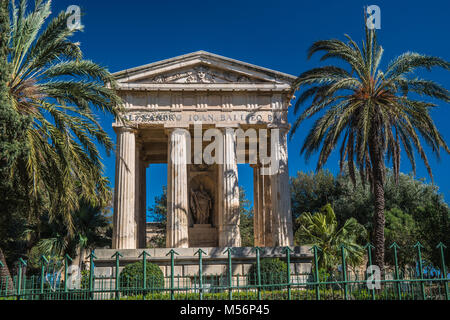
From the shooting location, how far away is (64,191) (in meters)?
15.9

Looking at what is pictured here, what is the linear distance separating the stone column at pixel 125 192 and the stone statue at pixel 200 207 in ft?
15.2

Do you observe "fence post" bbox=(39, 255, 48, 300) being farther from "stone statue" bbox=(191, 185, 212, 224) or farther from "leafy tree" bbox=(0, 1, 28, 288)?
"stone statue" bbox=(191, 185, 212, 224)

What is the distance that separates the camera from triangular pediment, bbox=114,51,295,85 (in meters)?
26.2

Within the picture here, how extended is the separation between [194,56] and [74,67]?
11.0 meters

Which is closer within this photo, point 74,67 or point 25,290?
point 25,290

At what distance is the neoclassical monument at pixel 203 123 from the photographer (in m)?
25.0

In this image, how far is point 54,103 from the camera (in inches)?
628

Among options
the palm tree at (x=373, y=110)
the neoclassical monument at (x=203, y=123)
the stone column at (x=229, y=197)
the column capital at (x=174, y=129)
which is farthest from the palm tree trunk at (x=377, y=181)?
the column capital at (x=174, y=129)

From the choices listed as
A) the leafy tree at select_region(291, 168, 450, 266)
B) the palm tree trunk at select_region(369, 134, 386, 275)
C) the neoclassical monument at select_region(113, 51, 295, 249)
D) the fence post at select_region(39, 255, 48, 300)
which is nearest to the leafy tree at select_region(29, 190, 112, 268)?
the neoclassical monument at select_region(113, 51, 295, 249)

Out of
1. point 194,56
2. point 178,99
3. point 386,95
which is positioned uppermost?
point 194,56

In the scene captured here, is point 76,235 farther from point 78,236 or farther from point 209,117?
point 209,117

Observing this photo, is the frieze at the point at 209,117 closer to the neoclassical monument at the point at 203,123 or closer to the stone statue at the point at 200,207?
the neoclassical monument at the point at 203,123
